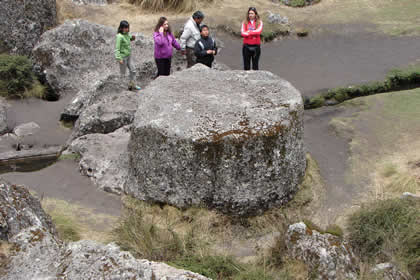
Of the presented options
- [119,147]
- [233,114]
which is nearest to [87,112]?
[119,147]

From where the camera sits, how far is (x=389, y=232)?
17.4 ft

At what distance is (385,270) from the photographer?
472 cm

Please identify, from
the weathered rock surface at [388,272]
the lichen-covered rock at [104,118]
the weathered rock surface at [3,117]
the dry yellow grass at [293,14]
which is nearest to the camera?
the weathered rock surface at [388,272]

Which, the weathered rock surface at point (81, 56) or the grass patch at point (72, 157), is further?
the weathered rock surface at point (81, 56)

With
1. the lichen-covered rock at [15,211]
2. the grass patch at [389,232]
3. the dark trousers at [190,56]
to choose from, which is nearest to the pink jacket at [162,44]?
the dark trousers at [190,56]

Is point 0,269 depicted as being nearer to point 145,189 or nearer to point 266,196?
point 145,189

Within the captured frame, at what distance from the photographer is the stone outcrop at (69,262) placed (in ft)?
9.55

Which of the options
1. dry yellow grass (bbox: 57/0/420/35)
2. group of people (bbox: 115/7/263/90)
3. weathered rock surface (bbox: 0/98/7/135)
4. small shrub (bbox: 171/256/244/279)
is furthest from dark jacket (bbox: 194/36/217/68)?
small shrub (bbox: 171/256/244/279)

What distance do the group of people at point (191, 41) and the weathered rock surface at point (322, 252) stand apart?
4732 millimetres

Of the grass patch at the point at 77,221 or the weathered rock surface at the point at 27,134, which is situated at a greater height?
the grass patch at the point at 77,221

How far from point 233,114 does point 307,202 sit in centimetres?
173

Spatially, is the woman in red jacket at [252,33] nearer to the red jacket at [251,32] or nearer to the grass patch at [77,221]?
the red jacket at [251,32]

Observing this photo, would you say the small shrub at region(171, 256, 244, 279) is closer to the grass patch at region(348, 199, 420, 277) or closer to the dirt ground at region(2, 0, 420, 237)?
the grass patch at region(348, 199, 420, 277)

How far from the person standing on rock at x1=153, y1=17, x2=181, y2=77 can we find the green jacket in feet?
2.01
